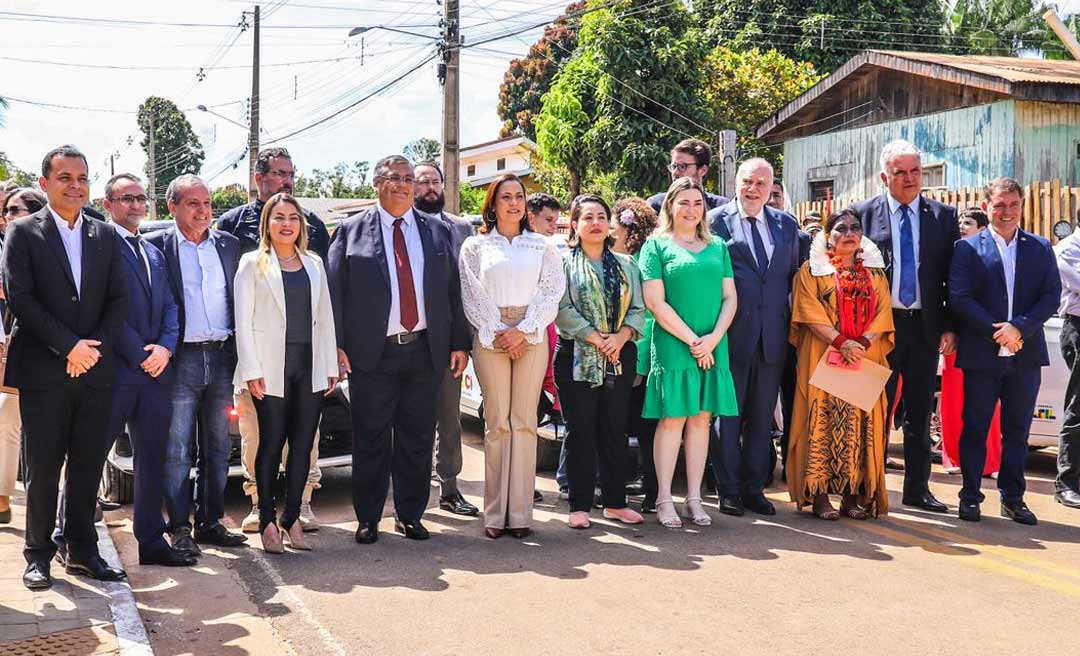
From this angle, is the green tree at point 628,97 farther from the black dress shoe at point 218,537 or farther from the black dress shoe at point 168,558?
the black dress shoe at point 168,558

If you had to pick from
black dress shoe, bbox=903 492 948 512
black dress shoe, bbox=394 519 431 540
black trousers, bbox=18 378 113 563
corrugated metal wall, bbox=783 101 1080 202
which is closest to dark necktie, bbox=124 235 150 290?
Result: black trousers, bbox=18 378 113 563

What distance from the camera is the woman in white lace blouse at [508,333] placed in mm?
6918

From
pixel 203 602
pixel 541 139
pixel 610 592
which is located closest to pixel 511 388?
pixel 610 592

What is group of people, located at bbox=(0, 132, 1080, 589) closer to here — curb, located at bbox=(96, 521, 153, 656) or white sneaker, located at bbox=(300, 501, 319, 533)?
white sneaker, located at bbox=(300, 501, 319, 533)

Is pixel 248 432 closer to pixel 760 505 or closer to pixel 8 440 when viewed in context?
pixel 8 440

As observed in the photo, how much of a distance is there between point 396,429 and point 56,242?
7.84 ft

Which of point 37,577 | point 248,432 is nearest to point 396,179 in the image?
point 248,432

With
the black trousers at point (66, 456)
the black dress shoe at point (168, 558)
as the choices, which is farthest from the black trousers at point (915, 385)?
the black trousers at point (66, 456)

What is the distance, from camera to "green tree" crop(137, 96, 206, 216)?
83.7 meters

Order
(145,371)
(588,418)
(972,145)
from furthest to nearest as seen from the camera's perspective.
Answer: (972,145)
(588,418)
(145,371)

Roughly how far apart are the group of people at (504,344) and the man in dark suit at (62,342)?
16 mm

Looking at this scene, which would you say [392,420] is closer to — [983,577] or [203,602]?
[203,602]

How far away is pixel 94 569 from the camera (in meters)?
5.84

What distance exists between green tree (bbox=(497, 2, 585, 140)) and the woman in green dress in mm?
38341
